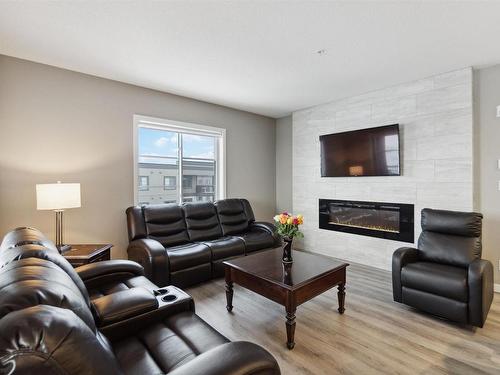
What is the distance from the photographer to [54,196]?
2604 millimetres

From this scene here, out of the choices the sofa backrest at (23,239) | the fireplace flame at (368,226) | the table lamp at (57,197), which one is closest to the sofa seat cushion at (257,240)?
the fireplace flame at (368,226)

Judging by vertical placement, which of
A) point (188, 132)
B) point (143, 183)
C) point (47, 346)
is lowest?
point (47, 346)

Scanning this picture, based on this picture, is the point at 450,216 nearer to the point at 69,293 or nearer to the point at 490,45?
the point at 490,45

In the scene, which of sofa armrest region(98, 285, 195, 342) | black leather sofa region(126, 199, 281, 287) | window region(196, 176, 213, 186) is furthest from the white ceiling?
sofa armrest region(98, 285, 195, 342)

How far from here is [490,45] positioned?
2.62m

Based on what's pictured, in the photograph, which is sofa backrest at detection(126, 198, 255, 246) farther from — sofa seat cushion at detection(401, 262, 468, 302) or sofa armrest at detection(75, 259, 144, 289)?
sofa seat cushion at detection(401, 262, 468, 302)

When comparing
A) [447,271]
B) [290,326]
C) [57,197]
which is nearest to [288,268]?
[290,326]

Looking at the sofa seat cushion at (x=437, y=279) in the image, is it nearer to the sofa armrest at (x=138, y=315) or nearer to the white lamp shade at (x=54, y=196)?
the sofa armrest at (x=138, y=315)

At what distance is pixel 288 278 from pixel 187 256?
1.45 meters

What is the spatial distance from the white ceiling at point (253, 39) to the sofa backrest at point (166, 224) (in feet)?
5.82

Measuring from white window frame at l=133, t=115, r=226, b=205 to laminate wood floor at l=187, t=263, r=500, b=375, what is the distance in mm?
2042

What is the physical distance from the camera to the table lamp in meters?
2.57

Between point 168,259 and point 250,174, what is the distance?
266 centimetres

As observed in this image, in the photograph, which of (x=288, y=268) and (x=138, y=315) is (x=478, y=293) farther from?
(x=138, y=315)
